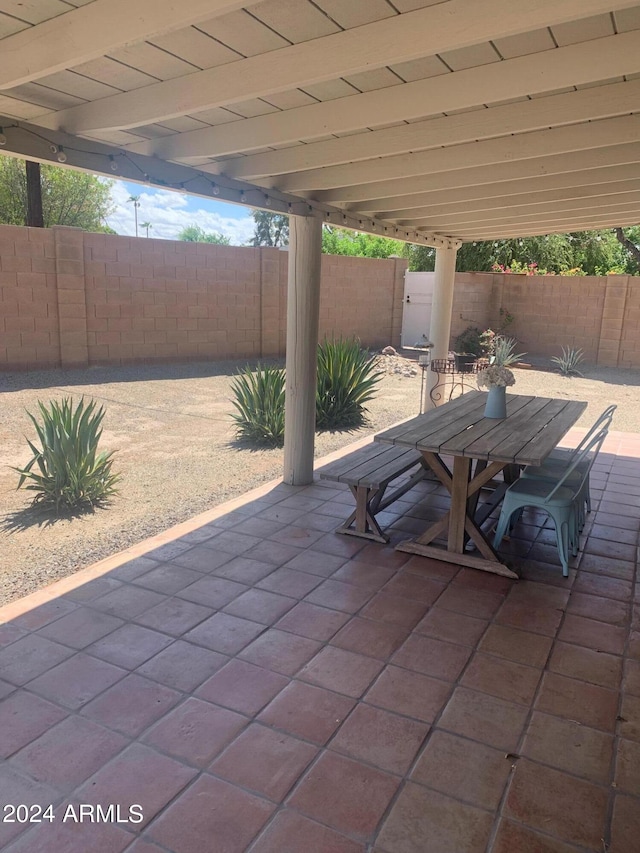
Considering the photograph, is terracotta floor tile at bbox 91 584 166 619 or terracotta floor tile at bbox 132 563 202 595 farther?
terracotta floor tile at bbox 132 563 202 595

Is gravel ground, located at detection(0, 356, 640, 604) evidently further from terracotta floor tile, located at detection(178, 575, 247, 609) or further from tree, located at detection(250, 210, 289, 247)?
tree, located at detection(250, 210, 289, 247)

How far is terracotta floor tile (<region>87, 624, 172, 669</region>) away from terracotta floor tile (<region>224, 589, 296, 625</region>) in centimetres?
40

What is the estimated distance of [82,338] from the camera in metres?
9.77

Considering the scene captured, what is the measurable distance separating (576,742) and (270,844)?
1171 millimetres

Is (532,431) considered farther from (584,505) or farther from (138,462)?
(138,462)

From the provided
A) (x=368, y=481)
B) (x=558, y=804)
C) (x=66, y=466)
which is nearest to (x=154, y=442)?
(x=66, y=466)

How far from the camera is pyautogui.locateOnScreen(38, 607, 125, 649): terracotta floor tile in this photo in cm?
281

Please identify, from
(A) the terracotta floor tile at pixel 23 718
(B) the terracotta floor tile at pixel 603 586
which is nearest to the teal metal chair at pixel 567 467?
(B) the terracotta floor tile at pixel 603 586

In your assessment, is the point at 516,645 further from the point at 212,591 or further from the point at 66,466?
the point at 66,466

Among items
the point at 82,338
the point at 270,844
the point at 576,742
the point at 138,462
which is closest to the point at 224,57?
the point at 270,844

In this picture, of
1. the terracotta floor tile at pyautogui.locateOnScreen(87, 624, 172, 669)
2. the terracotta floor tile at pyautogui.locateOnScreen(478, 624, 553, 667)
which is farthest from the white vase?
the terracotta floor tile at pyautogui.locateOnScreen(87, 624, 172, 669)

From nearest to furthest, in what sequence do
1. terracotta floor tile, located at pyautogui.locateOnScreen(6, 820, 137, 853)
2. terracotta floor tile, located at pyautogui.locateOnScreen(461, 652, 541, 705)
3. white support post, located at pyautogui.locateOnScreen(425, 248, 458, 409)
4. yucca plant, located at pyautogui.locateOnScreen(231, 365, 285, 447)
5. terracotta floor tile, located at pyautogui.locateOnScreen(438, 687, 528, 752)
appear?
terracotta floor tile, located at pyautogui.locateOnScreen(6, 820, 137, 853) < terracotta floor tile, located at pyautogui.locateOnScreen(438, 687, 528, 752) < terracotta floor tile, located at pyautogui.locateOnScreen(461, 652, 541, 705) < yucca plant, located at pyautogui.locateOnScreen(231, 365, 285, 447) < white support post, located at pyautogui.locateOnScreen(425, 248, 458, 409)

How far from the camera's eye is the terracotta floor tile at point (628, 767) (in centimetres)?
204

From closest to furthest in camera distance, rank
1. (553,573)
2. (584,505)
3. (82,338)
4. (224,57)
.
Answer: (224,57)
(553,573)
(584,505)
(82,338)
